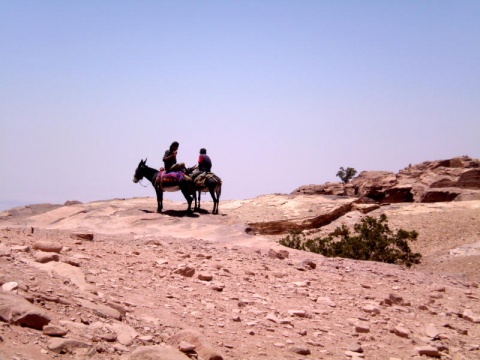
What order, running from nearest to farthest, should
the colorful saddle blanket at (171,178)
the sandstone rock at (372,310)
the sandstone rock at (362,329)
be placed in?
the sandstone rock at (362,329), the sandstone rock at (372,310), the colorful saddle blanket at (171,178)

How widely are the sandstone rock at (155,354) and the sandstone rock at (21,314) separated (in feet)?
2.84

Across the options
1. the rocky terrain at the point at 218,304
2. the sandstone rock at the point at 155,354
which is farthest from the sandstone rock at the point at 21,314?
the sandstone rock at the point at 155,354

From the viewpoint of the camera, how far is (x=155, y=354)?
13.3ft

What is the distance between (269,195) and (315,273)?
1685 cm

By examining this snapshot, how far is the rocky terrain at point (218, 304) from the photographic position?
14.4 ft

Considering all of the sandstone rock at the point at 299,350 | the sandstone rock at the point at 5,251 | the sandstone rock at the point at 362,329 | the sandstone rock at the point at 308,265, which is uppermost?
the sandstone rock at the point at 5,251

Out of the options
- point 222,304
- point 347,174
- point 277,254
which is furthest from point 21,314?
point 347,174

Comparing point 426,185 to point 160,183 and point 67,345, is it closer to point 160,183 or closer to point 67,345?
point 160,183

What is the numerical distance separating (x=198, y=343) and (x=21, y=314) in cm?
165

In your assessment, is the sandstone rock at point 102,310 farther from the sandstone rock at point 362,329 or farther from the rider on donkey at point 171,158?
the rider on donkey at point 171,158

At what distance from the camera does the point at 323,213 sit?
2300cm

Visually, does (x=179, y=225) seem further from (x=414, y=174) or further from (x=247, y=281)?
(x=414, y=174)

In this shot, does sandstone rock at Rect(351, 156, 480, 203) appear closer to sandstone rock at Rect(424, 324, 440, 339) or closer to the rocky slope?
the rocky slope

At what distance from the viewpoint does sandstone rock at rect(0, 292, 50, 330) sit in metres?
4.07
